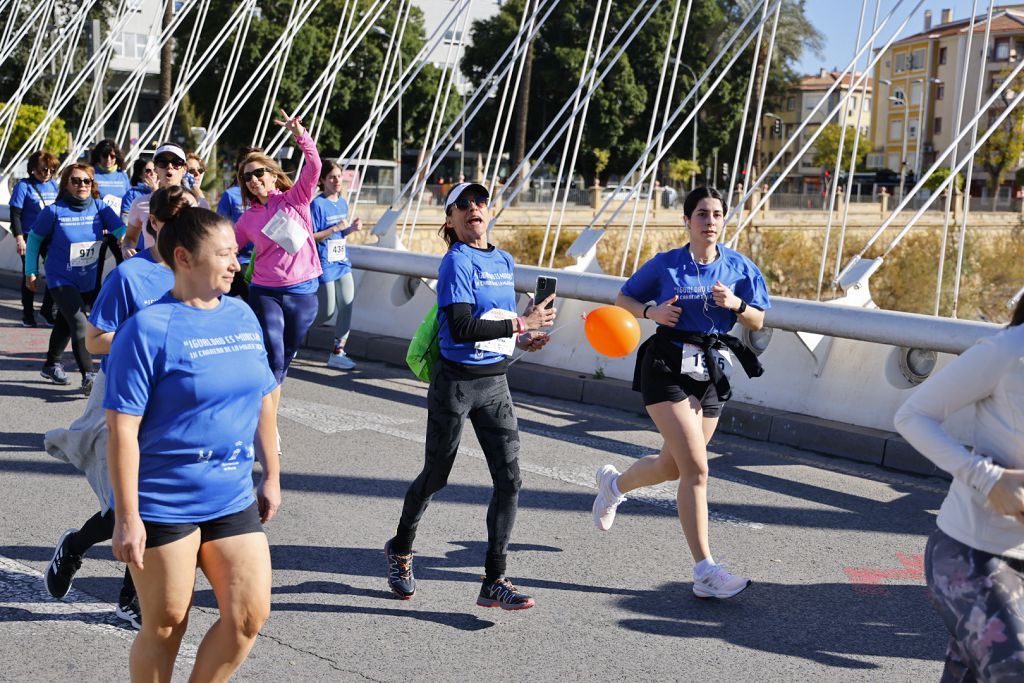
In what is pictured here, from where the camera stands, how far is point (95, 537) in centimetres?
432

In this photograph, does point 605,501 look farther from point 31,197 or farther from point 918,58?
point 918,58

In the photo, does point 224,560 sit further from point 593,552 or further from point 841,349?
point 841,349

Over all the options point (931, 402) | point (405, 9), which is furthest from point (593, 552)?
point (405, 9)

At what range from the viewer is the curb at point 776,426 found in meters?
7.37

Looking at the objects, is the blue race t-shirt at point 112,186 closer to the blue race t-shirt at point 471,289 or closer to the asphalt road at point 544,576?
the asphalt road at point 544,576

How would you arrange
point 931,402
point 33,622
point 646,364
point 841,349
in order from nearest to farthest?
1. point 931,402
2. point 33,622
3. point 646,364
4. point 841,349

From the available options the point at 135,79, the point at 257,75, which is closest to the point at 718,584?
the point at 257,75

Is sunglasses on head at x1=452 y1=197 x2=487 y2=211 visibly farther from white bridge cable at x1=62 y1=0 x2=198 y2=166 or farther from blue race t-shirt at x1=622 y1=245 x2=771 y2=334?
white bridge cable at x1=62 y1=0 x2=198 y2=166

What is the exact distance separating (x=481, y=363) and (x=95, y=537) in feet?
5.08

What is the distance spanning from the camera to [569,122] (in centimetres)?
1142

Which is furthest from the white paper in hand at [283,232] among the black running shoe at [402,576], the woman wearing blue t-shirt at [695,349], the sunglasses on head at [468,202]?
the black running shoe at [402,576]

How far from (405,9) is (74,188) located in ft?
21.7

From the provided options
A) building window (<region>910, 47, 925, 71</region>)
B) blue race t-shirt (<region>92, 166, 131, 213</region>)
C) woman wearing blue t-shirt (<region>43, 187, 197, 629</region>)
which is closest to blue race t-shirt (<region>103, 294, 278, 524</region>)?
woman wearing blue t-shirt (<region>43, 187, 197, 629</region>)

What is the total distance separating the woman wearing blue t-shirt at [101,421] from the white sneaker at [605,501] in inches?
83.6
